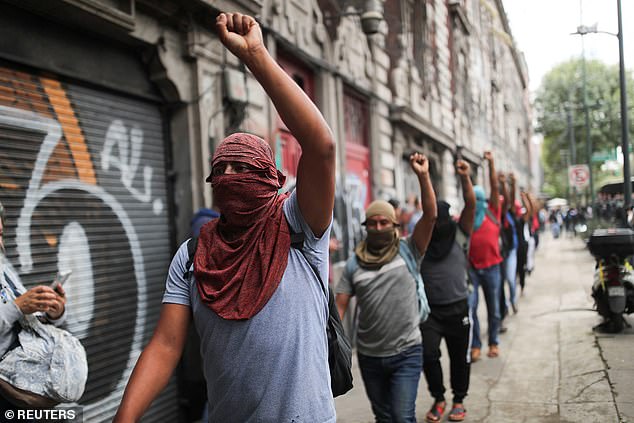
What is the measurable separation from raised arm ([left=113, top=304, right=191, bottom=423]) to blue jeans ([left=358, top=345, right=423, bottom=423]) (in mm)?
2086

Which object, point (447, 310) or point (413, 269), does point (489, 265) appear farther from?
point (413, 269)

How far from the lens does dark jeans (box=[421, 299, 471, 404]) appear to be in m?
4.84

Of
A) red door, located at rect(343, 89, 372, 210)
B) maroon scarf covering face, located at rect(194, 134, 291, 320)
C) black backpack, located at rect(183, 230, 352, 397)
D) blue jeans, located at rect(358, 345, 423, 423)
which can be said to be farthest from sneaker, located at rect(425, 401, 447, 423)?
red door, located at rect(343, 89, 372, 210)

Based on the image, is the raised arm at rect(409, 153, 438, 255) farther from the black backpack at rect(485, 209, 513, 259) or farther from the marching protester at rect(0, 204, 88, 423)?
the black backpack at rect(485, 209, 513, 259)

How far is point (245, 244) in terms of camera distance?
1990 millimetres

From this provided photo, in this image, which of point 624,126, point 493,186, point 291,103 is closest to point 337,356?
point 291,103

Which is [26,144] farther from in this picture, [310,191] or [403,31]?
[403,31]

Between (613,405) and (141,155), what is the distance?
174 inches

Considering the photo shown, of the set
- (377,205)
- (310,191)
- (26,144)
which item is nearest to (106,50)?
(26,144)

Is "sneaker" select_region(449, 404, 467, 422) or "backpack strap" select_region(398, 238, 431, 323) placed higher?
"backpack strap" select_region(398, 238, 431, 323)

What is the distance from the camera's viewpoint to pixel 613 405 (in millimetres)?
4688

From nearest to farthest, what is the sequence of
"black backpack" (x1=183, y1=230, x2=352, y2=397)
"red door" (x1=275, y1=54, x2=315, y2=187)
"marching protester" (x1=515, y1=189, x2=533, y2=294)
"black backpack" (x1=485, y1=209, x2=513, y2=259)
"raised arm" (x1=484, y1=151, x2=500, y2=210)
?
1. "black backpack" (x1=183, y1=230, x2=352, y2=397)
2. "raised arm" (x1=484, y1=151, x2=500, y2=210)
3. "red door" (x1=275, y1=54, x2=315, y2=187)
4. "black backpack" (x1=485, y1=209, x2=513, y2=259)
5. "marching protester" (x1=515, y1=189, x2=533, y2=294)

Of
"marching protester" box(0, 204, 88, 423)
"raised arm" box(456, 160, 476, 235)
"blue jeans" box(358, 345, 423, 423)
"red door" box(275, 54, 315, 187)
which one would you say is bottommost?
"blue jeans" box(358, 345, 423, 423)

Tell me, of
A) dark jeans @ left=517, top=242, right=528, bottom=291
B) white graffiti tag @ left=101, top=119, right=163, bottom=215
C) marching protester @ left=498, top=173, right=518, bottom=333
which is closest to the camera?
white graffiti tag @ left=101, top=119, right=163, bottom=215
